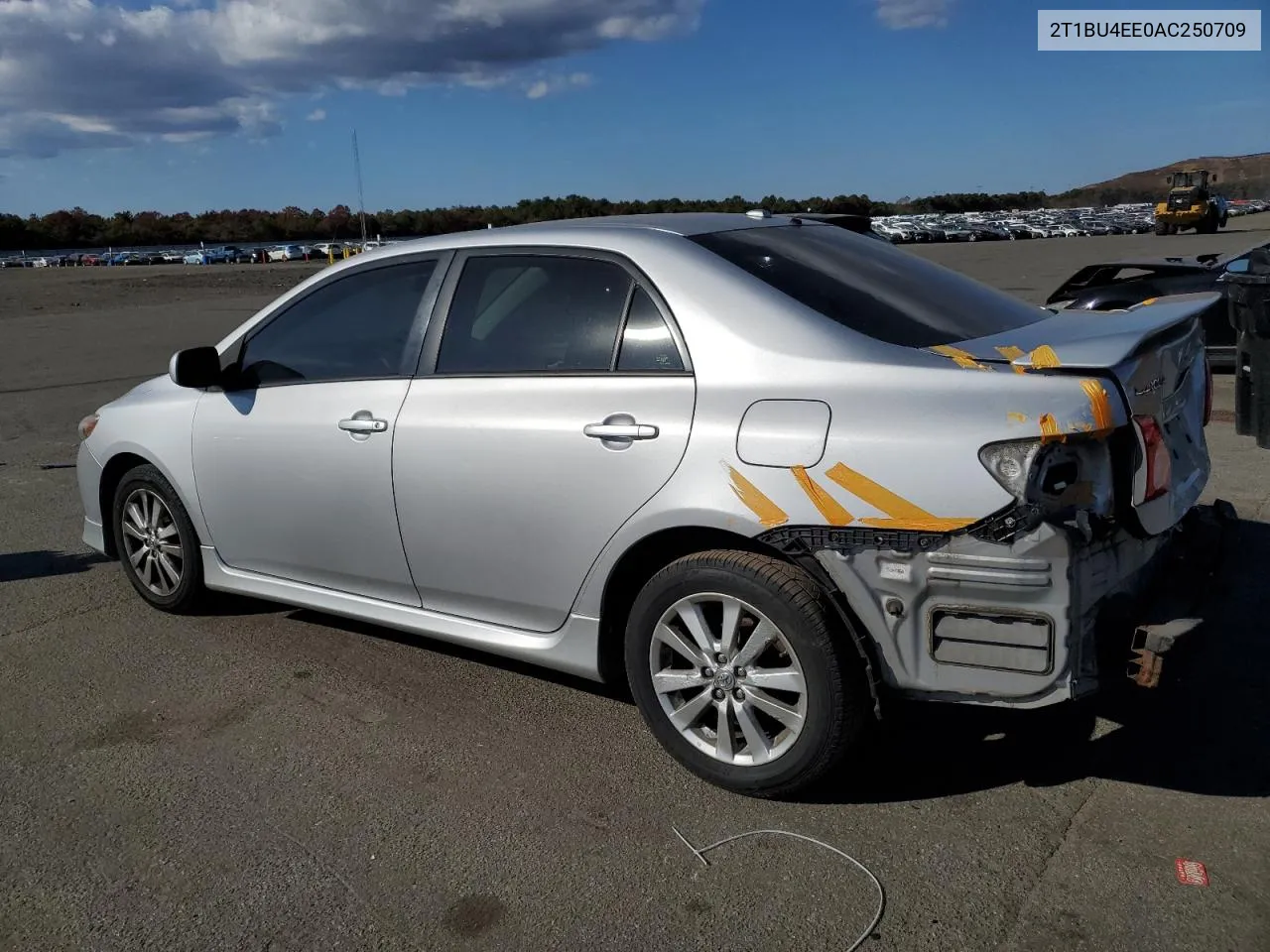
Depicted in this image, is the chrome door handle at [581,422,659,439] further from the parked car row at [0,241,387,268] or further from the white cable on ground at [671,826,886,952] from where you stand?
the parked car row at [0,241,387,268]

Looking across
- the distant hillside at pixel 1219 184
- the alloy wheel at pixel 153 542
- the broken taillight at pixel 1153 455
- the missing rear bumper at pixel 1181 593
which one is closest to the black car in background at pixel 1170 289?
the missing rear bumper at pixel 1181 593

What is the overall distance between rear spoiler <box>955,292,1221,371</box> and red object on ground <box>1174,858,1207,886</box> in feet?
4.41

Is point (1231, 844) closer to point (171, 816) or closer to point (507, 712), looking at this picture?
point (507, 712)

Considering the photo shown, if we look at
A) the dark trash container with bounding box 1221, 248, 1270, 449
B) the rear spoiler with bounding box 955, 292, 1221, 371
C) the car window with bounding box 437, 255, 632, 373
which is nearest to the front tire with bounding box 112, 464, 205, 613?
the car window with bounding box 437, 255, 632, 373

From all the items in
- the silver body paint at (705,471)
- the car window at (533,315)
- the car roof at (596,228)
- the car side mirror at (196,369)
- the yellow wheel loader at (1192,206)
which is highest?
the yellow wheel loader at (1192,206)

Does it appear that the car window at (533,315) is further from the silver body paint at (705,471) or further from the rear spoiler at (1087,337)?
the rear spoiler at (1087,337)

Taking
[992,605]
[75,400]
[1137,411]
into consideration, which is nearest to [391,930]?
[992,605]

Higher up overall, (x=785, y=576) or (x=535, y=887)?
(x=785, y=576)

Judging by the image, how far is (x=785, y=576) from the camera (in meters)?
3.22

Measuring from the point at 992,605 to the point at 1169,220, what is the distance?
59.0 meters

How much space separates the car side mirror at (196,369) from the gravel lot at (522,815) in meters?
1.13

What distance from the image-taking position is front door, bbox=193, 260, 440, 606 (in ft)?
13.8

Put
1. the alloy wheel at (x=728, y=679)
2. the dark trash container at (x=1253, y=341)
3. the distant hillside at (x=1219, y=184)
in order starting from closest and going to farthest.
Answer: the alloy wheel at (x=728, y=679), the dark trash container at (x=1253, y=341), the distant hillside at (x=1219, y=184)

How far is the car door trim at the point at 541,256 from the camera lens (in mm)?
3536
